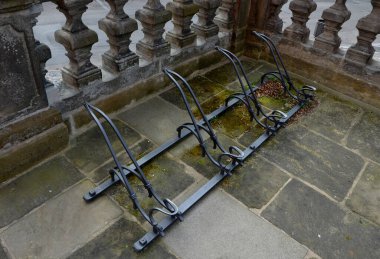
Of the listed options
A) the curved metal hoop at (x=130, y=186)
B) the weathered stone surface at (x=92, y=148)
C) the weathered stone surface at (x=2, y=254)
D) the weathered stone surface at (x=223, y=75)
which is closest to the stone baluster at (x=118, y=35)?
the weathered stone surface at (x=92, y=148)

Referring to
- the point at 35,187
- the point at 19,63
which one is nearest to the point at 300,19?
the point at 19,63

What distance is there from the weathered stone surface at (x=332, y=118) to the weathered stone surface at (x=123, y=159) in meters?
1.46

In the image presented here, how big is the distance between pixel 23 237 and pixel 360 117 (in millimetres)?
3022

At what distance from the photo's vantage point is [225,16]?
393 centimetres

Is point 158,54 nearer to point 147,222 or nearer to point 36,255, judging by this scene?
point 147,222

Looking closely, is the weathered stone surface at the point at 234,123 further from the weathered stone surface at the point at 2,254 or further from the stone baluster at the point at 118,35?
the weathered stone surface at the point at 2,254

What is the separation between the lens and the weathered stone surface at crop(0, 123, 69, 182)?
235 cm

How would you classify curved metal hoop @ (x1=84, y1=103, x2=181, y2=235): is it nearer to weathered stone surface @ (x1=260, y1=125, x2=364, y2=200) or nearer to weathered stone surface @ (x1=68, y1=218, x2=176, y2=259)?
weathered stone surface @ (x1=68, y1=218, x2=176, y2=259)

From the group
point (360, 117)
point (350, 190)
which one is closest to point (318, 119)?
point (360, 117)

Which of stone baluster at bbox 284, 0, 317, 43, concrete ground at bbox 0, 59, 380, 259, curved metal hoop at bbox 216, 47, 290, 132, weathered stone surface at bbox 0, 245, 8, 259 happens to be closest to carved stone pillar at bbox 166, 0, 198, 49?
curved metal hoop at bbox 216, 47, 290, 132

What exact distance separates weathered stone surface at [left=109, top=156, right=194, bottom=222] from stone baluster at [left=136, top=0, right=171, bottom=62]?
1.04 m

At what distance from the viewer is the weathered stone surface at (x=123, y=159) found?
252 centimetres

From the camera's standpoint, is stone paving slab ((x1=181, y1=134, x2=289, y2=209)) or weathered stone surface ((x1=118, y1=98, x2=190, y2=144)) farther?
weathered stone surface ((x1=118, y1=98, x2=190, y2=144))

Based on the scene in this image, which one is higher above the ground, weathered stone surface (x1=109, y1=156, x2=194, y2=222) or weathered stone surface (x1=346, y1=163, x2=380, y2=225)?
weathered stone surface (x1=109, y1=156, x2=194, y2=222)
